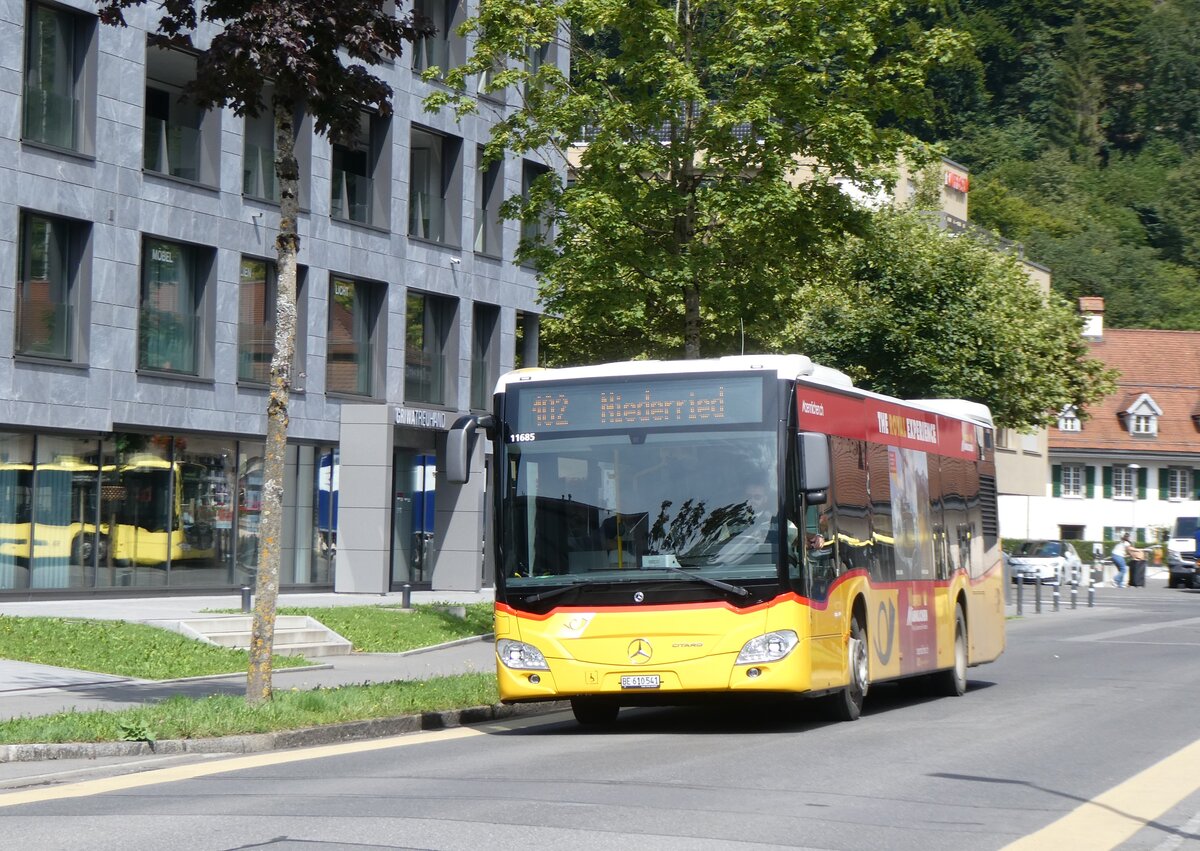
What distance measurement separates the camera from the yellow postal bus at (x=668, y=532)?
14.1 metres

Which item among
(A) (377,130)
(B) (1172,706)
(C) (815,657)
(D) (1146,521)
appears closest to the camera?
(C) (815,657)

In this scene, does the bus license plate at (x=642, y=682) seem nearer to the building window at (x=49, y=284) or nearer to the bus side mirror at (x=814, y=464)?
the bus side mirror at (x=814, y=464)

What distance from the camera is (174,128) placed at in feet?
109

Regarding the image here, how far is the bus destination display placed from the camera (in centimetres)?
1461

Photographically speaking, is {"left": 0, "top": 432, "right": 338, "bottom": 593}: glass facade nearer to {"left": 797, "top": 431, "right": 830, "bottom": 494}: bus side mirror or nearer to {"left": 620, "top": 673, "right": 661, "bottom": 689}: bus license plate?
{"left": 620, "top": 673, "right": 661, "bottom": 689}: bus license plate

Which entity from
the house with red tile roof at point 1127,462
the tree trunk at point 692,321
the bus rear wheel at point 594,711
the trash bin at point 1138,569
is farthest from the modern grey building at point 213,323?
the house with red tile roof at point 1127,462

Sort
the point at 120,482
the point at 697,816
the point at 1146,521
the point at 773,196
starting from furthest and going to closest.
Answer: the point at 1146,521 < the point at 120,482 < the point at 773,196 < the point at 697,816

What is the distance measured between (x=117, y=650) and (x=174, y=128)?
15.1 metres

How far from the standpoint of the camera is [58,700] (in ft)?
52.2

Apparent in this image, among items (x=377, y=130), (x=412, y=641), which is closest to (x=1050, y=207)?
(x=377, y=130)

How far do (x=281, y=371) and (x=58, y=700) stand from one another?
3724 millimetres

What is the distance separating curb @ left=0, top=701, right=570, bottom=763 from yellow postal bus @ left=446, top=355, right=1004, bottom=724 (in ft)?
2.99

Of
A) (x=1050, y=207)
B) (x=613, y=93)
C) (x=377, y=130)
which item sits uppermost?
(x=1050, y=207)

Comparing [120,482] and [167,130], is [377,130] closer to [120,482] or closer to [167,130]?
[167,130]
